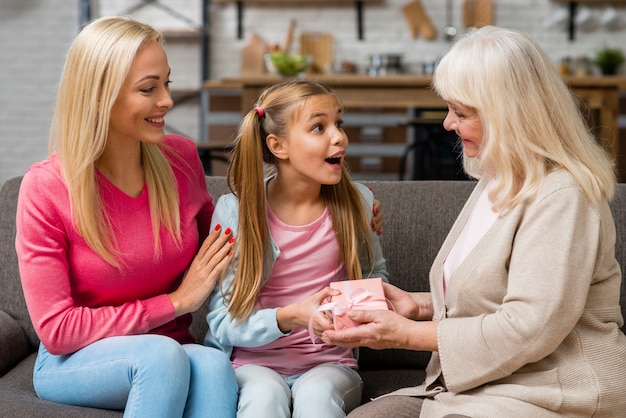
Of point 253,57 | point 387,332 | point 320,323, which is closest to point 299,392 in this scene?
point 320,323

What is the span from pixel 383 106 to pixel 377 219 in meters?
3.41

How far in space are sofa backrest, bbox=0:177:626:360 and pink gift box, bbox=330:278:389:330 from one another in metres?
0.45

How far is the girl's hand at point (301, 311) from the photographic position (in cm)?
173

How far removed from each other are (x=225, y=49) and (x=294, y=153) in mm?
5139

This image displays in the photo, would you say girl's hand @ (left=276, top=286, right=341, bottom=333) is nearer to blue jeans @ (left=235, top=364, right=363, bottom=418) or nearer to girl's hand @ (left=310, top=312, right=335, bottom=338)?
girl's hand @ (left=310, top=312, right=335, bottom=338)

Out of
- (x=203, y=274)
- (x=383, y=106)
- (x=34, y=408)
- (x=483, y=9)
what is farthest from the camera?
(x=483, y=9)

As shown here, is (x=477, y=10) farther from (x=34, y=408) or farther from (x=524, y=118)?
(x=34, y=408)

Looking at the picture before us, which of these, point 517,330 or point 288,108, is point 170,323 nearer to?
point 288,108

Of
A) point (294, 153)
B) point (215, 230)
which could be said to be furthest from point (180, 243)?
point (294, 153)

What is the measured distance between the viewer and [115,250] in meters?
1.81

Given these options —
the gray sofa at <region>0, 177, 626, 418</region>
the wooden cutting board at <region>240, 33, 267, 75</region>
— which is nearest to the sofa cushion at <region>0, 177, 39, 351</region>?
the gray sofa at <region>0, 177, 626, 418</region>

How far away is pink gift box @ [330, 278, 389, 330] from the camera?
5.50ft

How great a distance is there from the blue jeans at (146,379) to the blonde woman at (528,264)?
335 millimetres

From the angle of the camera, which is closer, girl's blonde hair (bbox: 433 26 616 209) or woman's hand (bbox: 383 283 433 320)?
girl's blonde hair (bbox: 433 26 616 209)
